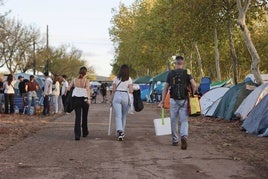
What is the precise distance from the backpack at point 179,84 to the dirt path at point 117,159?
107 cm

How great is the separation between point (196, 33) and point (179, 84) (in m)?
18.4

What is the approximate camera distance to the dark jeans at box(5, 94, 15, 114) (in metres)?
20.9

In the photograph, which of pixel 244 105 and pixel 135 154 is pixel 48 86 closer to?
pixel 244 105

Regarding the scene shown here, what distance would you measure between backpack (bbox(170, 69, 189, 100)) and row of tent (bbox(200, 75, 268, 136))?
10.9ft

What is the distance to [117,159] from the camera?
8.77 metres

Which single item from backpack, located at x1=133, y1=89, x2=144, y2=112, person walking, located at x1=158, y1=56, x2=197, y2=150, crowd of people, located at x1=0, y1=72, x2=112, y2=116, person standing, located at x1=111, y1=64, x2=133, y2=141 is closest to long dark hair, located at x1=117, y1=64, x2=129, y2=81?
person standing, located at x1=111, y1=64, x2=133, y2=141

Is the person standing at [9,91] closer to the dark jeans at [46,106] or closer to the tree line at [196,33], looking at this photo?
the dark jeans at [46,106]


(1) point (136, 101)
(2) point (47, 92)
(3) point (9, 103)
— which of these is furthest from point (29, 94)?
(1) point (136, 101)

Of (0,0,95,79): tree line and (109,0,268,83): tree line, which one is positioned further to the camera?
(0,0,95,79): tree line

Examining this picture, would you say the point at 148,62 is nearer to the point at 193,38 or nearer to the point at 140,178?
the point at 193,38

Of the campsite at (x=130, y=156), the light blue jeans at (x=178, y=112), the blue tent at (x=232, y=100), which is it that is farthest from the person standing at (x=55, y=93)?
the light blue jeans at (x=178, y=112)

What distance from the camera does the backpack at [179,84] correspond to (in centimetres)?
1049

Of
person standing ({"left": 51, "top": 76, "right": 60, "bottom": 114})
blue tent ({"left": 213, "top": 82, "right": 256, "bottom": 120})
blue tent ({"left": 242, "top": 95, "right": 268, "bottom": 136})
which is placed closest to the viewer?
blue tent ({"left": 242, "top": 95, "right": 268, "bottom": 136})

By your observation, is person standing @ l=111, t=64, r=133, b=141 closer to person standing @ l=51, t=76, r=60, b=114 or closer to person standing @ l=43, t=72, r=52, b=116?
person standing @ l=43, t=72, r=52, b=116
